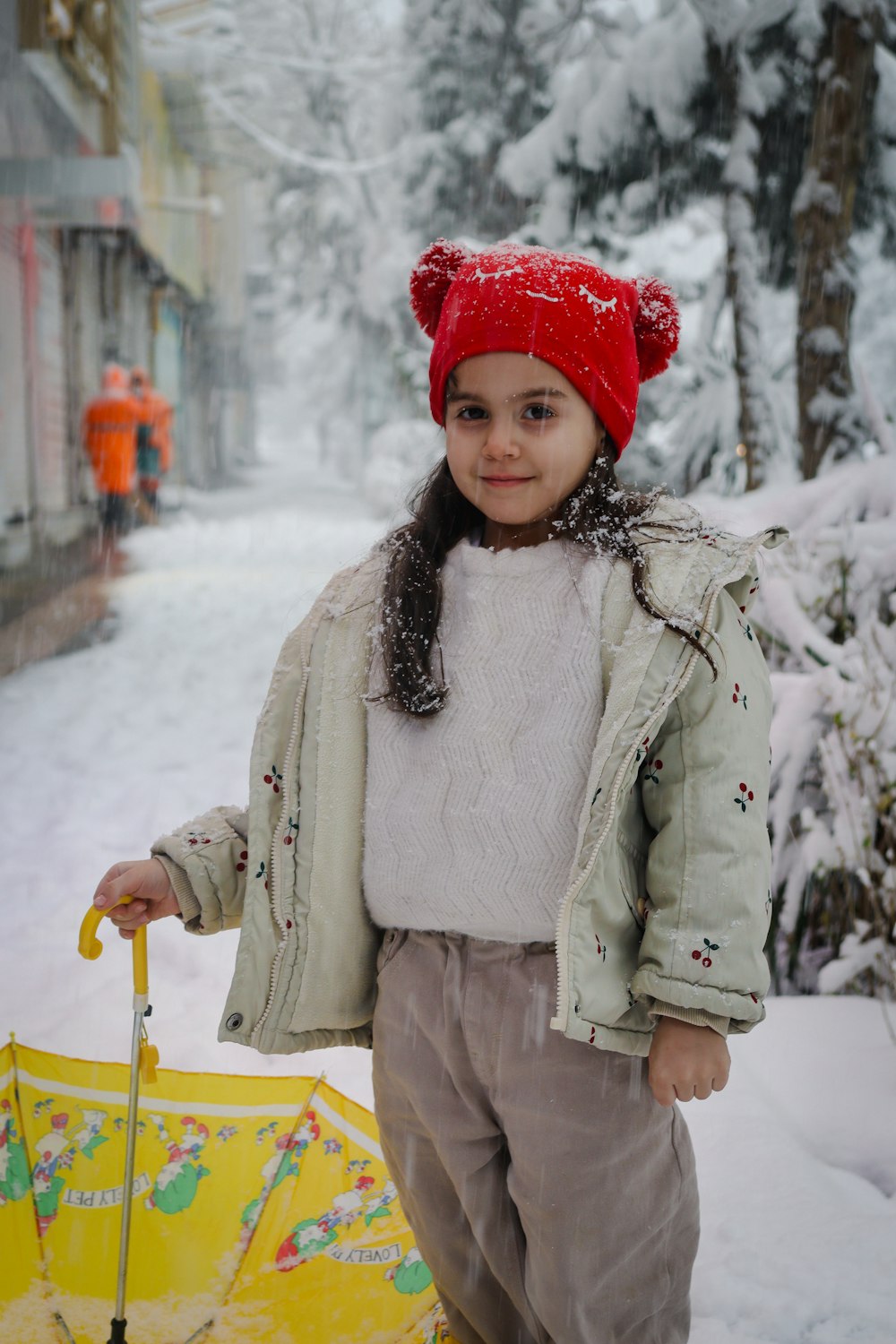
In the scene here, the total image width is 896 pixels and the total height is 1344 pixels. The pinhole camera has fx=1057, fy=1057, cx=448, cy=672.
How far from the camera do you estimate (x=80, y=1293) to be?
1942mm

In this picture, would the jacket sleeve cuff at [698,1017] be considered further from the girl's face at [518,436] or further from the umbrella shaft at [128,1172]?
the umbrella shaft at [128,1172]

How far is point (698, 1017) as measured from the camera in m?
1.38

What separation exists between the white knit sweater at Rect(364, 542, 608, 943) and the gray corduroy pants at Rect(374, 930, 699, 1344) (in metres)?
0.08

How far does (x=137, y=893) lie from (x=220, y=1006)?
1778 mm

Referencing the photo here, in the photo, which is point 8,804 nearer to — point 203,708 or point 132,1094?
point 203,708

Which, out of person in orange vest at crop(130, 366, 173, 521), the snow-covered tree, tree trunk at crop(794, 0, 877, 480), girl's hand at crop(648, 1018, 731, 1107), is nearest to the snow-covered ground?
girl's hand at crop(648, 1018, 731, 1107)

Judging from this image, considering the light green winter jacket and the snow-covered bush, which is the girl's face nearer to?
the light green winter jacket

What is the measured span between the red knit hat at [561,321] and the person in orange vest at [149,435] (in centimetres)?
1097

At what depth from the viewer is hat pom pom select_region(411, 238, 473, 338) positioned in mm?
1756

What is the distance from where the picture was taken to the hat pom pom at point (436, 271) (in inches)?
69.1

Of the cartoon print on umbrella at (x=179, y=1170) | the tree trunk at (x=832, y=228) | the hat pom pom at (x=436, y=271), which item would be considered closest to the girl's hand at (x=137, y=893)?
the cartoon print on umbrella at (x=179, y=1170)

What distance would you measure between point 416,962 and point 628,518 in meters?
0.75

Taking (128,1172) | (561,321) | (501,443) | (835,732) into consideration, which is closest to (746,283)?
(835,732)

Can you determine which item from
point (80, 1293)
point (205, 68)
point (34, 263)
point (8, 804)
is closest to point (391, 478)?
point (34, 263)
